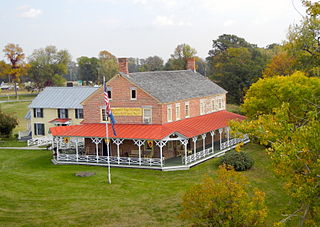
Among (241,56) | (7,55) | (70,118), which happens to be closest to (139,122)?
(70,118)

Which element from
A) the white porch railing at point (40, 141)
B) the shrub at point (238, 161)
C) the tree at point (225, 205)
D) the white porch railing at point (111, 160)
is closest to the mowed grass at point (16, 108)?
the white porch railing at point (40, 141)

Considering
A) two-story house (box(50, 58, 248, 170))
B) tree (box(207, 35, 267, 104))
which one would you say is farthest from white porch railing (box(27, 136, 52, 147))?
tree (box(207, 35, 267, 104))

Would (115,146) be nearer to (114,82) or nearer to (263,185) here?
(114,82)

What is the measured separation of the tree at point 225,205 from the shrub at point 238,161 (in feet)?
49.9

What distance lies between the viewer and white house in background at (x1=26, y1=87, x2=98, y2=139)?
51.2 meters

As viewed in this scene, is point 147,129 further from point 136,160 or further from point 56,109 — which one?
point 56,109

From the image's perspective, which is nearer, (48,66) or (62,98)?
(62,98)

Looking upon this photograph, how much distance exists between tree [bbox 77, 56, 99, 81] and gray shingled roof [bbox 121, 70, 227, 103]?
83007 millimetres

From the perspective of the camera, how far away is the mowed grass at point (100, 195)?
22922mm

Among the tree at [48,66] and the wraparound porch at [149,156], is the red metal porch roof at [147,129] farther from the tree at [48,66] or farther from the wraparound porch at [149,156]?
the tree at [48,66]

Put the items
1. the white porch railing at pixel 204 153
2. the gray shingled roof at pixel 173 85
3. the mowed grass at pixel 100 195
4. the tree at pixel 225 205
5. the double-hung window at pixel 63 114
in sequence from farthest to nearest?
the double-hung window at pixel 63 114, the gray shingled roof at pixel 173 85, the white porch railing at pixel 204 153, the mowed grass at pixel 100 195, the tree at pixel 225 205

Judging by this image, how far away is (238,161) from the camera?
33062 millimetres

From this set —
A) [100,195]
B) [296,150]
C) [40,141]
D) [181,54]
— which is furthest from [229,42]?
[296,150]

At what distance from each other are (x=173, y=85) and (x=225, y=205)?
85.9 ft
